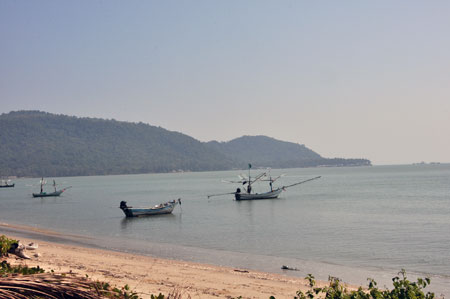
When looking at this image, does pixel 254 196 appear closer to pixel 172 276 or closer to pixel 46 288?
pixel 172 276

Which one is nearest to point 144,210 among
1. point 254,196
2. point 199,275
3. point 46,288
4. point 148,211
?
point 148,211

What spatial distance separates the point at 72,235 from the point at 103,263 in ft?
50.6

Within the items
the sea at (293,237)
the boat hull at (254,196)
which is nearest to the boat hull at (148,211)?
the sea at (293,237)

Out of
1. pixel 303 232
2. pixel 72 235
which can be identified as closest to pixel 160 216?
pixel 72 235

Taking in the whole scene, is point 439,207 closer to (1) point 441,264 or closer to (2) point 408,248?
(2) point 408,248

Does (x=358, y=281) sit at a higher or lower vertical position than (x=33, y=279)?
lower

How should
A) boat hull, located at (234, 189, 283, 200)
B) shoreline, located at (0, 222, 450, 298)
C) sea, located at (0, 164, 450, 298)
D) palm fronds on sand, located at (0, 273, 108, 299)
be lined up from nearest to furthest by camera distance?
palm fronds on sand, located at (0, 273, 108, 299), shoreline, located at (0, 222, 450, 298), sea, located at (0, 164, 450, 298), boat hull, located at (234, 189, 283, 200)

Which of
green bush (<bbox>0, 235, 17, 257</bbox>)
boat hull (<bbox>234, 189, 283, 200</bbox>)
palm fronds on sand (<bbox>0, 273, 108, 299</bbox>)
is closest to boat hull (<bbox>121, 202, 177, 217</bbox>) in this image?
boat hull (<bbox>234, 189, 283, 200</bbox>)

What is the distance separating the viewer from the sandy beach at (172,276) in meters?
13.1

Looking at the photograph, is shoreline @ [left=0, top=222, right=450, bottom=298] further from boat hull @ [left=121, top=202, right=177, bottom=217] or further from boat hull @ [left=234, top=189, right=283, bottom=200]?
boat hull @ [left=234, top=189, right=283, bottom=200]

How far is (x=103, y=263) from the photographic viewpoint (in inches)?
724

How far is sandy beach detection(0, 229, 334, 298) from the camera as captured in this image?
1312 centimetres

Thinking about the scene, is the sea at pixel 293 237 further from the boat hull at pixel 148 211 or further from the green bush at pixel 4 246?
the green bush at pixel 4 246

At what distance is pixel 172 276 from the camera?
15734 millimetres
